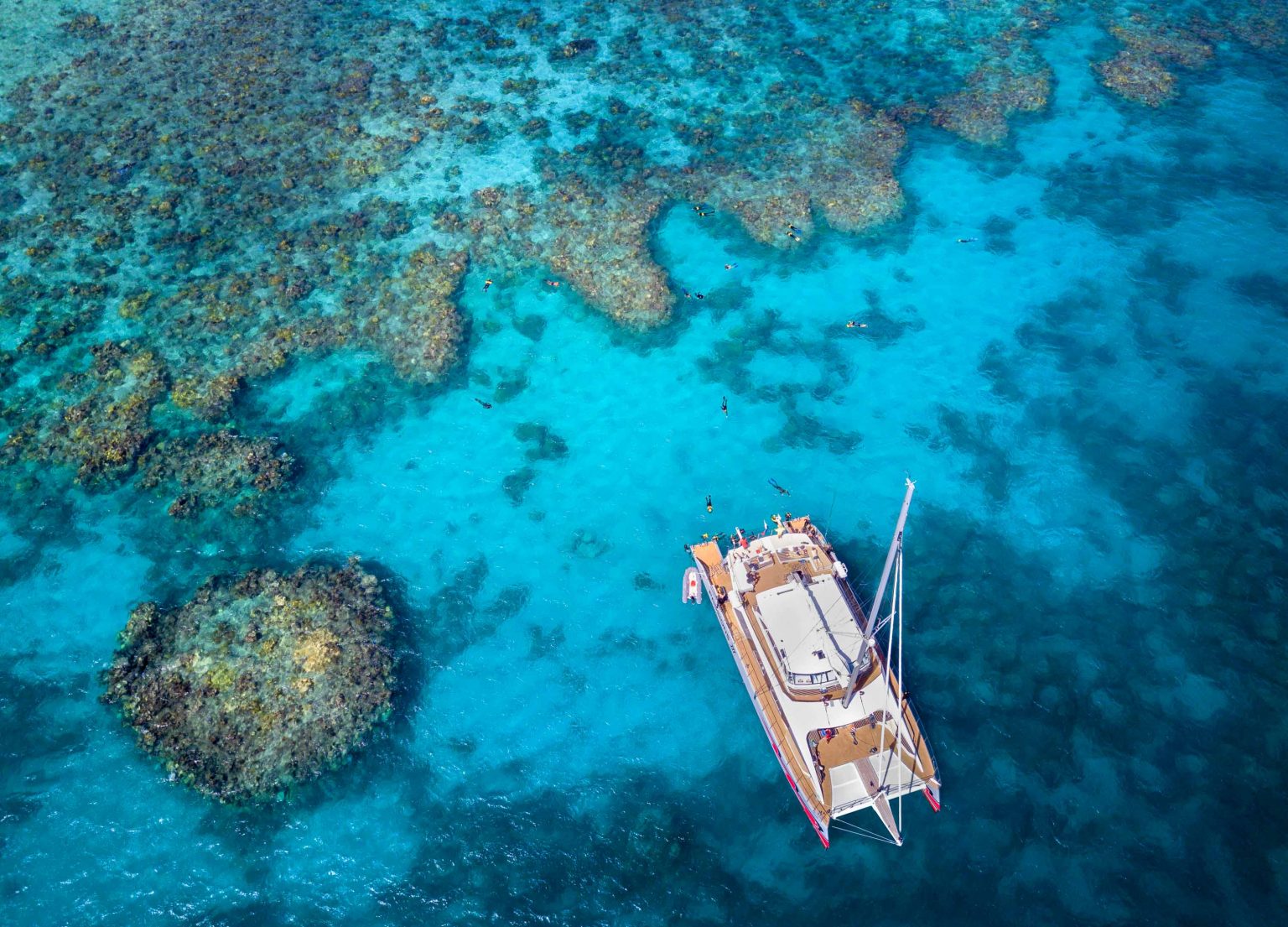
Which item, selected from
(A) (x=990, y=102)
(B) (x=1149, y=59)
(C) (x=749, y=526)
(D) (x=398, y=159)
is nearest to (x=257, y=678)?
(C) (x=749, y=526)

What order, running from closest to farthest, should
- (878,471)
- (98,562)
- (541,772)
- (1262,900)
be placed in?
(1262,900), (541,772), (98,562), (878,471)

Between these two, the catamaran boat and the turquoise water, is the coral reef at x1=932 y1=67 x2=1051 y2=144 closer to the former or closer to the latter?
the turquoise water

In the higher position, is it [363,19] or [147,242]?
[363,19]

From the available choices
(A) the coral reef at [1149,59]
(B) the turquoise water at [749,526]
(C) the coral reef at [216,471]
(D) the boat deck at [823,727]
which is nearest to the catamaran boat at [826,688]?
(D) the boat deck at [823,727]

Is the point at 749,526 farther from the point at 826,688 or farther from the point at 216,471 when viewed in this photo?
the point at 216,471

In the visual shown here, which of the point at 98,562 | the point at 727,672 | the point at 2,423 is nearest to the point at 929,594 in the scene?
Answer: the point at 727,672

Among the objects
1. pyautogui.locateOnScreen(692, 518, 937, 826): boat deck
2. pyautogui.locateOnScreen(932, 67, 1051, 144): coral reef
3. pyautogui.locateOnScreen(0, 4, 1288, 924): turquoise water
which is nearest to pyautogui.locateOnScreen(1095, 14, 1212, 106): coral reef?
pyautogui.locateOnScreen(932, 67, 1051, 144): coral reef

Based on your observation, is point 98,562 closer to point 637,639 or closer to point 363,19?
point 637,639

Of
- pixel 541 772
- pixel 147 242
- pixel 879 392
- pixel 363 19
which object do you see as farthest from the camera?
pixel 363 19
